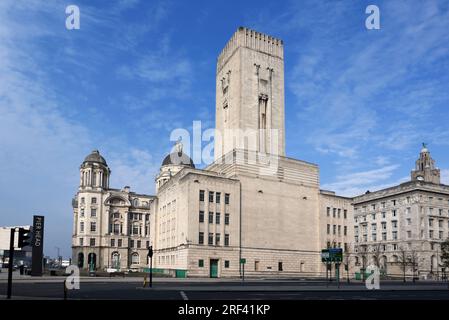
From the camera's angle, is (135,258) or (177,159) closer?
(135,258)

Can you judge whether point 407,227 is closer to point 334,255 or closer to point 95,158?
point 334,255

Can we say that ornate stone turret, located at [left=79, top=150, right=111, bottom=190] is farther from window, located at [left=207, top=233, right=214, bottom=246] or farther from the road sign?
the road sign

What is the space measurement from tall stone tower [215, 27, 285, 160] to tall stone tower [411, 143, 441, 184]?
199ft

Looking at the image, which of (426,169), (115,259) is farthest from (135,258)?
(426,169)

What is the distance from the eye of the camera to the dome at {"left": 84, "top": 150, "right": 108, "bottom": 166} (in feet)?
396

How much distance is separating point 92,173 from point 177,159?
91.1 ft

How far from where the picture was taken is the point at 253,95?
80188 millimetres

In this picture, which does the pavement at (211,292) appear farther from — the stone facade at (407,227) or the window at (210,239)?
the stone facade at (407,227)

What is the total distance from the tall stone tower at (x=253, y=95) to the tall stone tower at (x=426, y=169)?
199 ft

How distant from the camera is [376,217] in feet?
390

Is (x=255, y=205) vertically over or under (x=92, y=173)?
under

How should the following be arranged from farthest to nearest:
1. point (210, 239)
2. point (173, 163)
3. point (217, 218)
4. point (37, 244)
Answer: point (173, 163) → point (217, 218) → point (210, 239) → point (37, 244)

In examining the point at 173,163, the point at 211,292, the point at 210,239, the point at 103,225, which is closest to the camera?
the point at 211,292
